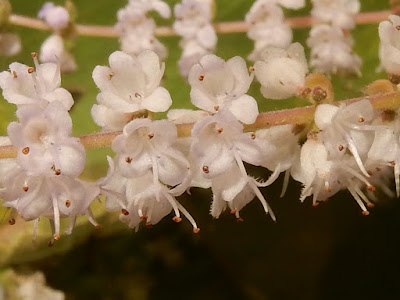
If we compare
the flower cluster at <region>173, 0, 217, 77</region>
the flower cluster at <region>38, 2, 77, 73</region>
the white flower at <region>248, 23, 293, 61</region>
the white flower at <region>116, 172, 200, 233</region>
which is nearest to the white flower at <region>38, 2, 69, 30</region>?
the flower cluster at <region>38, 2, 77, 73</region>

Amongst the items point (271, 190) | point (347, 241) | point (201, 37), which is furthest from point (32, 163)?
point (347, 241)

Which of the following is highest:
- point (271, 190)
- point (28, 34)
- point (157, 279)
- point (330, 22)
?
point (330, 22)

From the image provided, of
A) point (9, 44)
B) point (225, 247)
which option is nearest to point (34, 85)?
point (9, 44)

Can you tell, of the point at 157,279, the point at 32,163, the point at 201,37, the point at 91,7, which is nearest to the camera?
the point at 32,163

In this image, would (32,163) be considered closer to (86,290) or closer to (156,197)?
(156,197)

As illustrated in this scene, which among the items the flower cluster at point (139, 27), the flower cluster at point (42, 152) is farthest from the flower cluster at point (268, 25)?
the flower cluster at point (42, 152)

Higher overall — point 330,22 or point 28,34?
point 330,22

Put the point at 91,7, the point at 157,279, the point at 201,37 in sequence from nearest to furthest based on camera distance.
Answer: the point at 201,37
the point at 91,7
the point at 157,279
